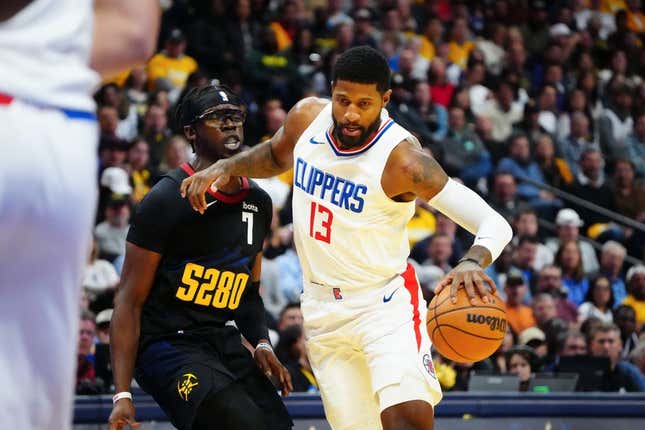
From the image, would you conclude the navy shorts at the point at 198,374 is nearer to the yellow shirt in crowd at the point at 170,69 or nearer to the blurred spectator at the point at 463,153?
the yellow shirt in crowd at the point at 170,69

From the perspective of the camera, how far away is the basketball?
4344 millimetres

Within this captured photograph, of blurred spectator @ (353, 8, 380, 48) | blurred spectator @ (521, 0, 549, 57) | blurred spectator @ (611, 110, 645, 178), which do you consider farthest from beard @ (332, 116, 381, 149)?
blurred spectator @ (521, 0, 549, 57)

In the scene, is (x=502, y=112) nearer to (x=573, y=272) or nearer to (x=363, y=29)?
(x=363, y=29)

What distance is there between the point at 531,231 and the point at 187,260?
686cm

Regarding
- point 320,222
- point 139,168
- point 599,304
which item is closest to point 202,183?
point 320,222

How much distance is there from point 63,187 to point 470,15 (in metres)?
14.8

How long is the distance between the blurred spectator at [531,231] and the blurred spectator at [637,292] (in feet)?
2.69

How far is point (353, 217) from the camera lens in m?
4.74

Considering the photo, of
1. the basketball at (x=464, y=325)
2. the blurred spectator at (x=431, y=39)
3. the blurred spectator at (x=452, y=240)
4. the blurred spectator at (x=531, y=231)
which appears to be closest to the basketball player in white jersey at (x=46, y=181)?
the basketball at (x=464, y=325)

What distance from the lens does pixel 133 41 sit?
5.97ft

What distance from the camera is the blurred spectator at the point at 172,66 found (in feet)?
38.2

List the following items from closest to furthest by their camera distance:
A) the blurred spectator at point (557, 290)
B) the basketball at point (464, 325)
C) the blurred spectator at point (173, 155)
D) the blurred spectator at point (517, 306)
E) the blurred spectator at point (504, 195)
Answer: the basketball at point (464, 325)
the blurred spectator at point (517, 306)
the blurred spectator at point (173, 155)
the blurred spectator at point (557, 290)
the blurred spectator at point (504, 195)

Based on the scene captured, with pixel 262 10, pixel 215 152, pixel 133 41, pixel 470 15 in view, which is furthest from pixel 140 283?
pixel 470 15

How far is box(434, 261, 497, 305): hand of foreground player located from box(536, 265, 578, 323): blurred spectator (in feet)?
20.3
